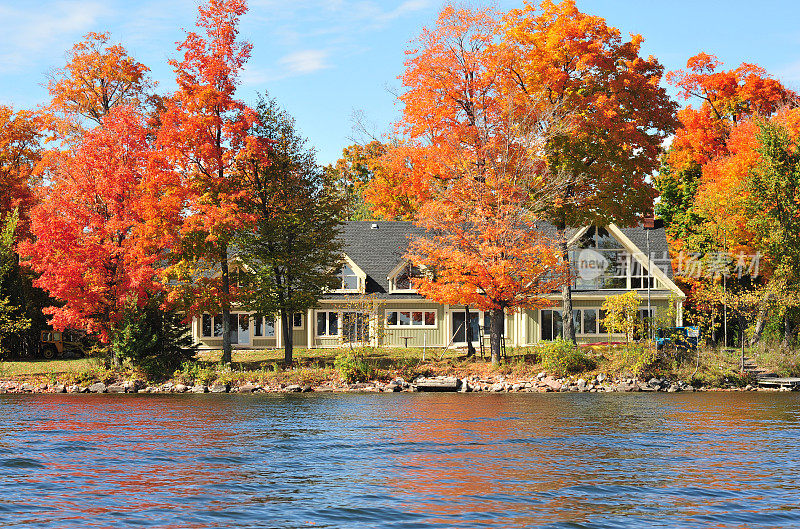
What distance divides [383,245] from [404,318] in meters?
5.68

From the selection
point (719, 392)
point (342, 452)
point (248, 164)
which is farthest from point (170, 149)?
point (719, 392)

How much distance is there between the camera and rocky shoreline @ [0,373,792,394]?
118 ft

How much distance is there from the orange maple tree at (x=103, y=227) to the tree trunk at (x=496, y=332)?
50.4 feet

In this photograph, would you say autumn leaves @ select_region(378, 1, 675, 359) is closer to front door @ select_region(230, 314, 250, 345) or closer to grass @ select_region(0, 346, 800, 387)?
grass @ select_region(0, 346, 800, 387)

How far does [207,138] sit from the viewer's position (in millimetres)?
38594

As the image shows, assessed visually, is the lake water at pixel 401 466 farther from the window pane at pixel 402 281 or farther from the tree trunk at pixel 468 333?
the window pane at pixel 402 281

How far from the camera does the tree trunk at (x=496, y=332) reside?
38938 millimetres

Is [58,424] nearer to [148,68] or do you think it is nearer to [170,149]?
[170,149]

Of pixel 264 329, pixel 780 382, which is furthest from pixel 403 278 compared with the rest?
pixel 780 382

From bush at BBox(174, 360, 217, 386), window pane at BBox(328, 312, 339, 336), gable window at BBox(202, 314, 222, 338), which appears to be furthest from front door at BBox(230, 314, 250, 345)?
bush at BBox(174, 360, 217, 386)

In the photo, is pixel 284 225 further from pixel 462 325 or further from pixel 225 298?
pixel 462 325

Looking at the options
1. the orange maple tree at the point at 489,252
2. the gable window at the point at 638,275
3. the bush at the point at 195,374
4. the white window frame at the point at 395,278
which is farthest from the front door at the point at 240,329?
the gable window at the point at 638,275

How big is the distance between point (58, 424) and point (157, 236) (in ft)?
50.2

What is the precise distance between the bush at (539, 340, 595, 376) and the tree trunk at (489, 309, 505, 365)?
7.65 ft
